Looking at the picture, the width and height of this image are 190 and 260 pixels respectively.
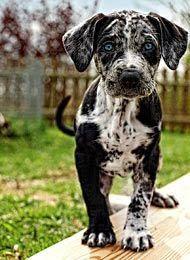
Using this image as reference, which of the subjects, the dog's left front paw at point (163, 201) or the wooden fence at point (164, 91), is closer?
the dog's left front paw at point (163, 201)

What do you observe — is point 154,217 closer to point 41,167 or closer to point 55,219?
point 55,219

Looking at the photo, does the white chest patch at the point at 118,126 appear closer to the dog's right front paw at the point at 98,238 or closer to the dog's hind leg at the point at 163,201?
the dog's right front paw at the point at 98,238

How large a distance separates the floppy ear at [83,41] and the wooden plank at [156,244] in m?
0.81

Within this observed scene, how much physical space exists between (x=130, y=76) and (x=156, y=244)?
2.89 feet

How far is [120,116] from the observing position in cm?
283

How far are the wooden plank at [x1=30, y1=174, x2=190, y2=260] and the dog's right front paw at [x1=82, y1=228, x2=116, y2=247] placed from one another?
27mm

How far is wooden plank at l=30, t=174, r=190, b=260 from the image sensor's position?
2676 mm

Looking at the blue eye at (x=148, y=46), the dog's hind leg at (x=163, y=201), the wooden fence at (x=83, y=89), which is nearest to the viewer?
the blue eye at (x=148, y=46)

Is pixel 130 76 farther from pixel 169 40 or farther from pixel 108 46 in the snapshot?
pixel 169 40

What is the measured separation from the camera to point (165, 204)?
147 inches

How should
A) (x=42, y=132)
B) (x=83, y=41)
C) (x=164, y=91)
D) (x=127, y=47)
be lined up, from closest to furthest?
(x=127, y=47), (x=83, y=41), (x=42, y=132), (x=164, y=91)

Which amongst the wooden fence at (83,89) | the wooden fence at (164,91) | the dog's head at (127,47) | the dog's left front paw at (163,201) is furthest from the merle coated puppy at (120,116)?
the wooden fence at (164,91)

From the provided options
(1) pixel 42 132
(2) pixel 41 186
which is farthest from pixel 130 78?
(1) pixel 42 132

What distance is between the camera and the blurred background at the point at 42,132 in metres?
4.53
